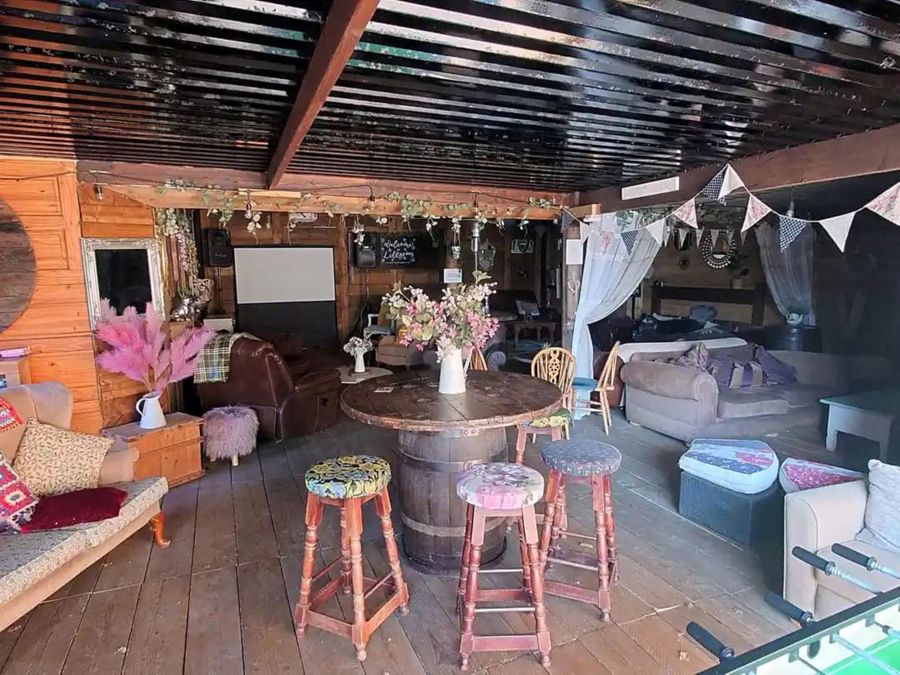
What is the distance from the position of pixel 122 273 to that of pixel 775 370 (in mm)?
5923

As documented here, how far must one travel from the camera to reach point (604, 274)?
5172 millimetres

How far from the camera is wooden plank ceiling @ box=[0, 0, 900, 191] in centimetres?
166

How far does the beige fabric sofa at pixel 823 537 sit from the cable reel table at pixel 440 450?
113 cm

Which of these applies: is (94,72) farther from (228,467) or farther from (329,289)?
(329,289)

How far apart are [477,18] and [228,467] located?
3786 mm

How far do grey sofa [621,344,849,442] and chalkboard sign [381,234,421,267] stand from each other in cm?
505

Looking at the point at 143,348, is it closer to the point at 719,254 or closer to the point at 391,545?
the point at 391,545

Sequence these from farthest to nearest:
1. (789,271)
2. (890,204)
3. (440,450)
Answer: (789,271), (890,204), (440,450)

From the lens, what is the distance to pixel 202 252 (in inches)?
307

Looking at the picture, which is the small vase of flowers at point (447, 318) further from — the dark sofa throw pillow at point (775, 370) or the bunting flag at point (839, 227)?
the dark sofa throw pillow at point (775, 370)

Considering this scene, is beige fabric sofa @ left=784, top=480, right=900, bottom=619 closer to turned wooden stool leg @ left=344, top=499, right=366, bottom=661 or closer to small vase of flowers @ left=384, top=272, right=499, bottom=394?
small vase of flowers @ left=384, top=272, right=499, bottom=394

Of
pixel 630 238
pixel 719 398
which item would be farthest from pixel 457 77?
pixel 719 398

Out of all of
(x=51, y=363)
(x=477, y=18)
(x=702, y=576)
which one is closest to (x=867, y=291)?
(x=702, y=576)

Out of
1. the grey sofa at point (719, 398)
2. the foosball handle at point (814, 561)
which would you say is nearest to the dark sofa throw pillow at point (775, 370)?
the grey sofa at point (719, 398)
